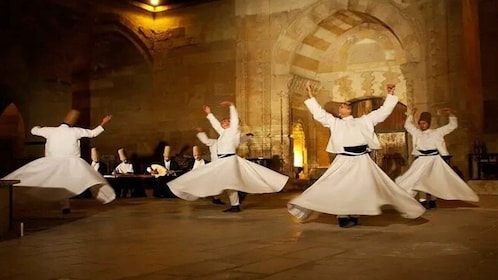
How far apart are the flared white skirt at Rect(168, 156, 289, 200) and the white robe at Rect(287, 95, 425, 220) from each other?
2.04m

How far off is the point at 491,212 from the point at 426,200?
4.08 ft

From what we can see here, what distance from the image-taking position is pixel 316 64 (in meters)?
16.8

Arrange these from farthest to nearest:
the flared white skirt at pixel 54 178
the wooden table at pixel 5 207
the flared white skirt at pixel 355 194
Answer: the flared white skirt at pixel 54 178 < the flared white skirt at pixel 355 194 < the wooden table at pixel 5 207

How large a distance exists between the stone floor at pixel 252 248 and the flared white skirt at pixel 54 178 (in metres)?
0.41

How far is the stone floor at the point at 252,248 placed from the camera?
392 cm

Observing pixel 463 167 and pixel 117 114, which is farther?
pixel 117 114

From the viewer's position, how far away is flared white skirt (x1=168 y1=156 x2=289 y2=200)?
889 centimetres

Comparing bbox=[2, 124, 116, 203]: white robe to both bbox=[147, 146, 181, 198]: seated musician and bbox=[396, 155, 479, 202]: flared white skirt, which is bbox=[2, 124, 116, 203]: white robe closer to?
bbox=[147, 146, 181, 198]: seated musician

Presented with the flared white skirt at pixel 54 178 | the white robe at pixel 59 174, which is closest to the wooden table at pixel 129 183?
the white robe at pixel 59 174

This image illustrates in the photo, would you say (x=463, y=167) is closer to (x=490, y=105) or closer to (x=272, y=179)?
(x=490, y=105)

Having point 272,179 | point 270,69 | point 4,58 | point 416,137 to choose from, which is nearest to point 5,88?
point 4,58

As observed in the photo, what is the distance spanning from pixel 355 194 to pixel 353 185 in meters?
0.14

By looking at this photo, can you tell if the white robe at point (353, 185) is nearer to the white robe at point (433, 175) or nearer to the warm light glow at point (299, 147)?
the white robe at point (433, 175)

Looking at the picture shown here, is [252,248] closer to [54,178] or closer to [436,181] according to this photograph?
[54,178]
